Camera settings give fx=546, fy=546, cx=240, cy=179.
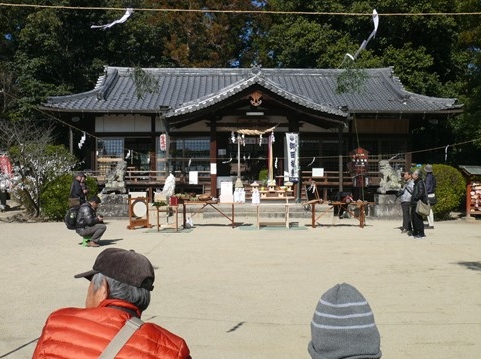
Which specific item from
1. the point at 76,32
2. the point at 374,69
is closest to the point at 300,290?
the point at 374,69

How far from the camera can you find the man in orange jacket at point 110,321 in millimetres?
1984

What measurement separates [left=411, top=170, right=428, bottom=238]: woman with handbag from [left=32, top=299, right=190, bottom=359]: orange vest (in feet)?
34.8

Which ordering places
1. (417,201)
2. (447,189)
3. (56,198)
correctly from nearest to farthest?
(417,201), (56,198), (447,189)

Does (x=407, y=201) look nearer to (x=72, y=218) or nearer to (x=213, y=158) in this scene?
(x=72, y=218)

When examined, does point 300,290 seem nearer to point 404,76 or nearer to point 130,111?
point 130,111

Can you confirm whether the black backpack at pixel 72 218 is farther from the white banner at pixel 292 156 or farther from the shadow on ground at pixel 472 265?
the white banner at pixel 292 156

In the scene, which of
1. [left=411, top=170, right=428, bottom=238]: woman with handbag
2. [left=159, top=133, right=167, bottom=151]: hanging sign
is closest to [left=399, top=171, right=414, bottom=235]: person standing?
[left=411, top=170, right=428, bottom=238]: woman with handbag

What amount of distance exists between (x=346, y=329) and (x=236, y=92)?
17.8 metres

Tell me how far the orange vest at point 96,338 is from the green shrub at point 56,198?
14.9 metres

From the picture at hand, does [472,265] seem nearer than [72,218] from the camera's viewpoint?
Yes

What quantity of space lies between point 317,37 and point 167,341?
27.8 metres

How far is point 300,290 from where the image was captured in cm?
699

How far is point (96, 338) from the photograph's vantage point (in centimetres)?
199

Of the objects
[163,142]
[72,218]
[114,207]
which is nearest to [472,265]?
[72,218]
